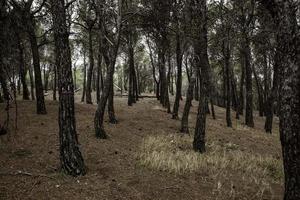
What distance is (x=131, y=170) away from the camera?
960 centimetres

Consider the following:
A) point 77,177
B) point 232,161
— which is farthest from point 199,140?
point 77,177

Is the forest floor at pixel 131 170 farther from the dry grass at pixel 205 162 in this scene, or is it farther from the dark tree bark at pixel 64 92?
the dark tree bark at pixel 64 92

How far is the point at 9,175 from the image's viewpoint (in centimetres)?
825

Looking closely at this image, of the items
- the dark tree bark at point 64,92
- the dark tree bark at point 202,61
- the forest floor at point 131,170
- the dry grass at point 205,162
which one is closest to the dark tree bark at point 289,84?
the forest floor at point 131,170

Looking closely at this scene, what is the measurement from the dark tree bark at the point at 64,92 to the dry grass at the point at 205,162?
2.67 meters

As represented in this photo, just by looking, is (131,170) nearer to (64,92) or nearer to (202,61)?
(64,92)

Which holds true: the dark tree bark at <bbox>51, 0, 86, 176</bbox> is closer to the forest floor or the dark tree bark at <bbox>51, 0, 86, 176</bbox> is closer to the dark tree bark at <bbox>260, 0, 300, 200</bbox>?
the forest floor

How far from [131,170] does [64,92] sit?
127 inches

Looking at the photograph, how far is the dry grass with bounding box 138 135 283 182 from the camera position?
32.8ft

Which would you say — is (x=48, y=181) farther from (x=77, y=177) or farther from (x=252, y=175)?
(x=252, y=175)

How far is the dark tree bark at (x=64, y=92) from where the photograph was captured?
325 inches

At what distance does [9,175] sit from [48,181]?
117 cm

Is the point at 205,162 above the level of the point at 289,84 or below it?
below

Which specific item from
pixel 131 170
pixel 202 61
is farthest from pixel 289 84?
pixel 202 61
